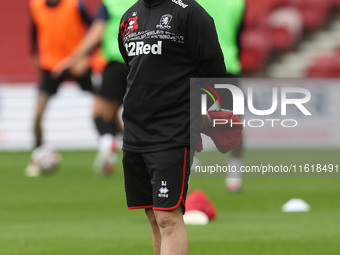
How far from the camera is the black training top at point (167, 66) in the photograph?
4504 millimetres

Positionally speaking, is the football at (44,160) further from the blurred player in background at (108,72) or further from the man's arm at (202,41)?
the man's arm at (202,41)

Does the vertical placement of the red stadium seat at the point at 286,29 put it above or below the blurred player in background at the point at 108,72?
above

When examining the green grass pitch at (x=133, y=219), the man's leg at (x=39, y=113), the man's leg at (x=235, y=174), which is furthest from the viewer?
the man's leg at (x=39, y=113)

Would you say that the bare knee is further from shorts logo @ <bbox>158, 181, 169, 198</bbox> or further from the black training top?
the black training top

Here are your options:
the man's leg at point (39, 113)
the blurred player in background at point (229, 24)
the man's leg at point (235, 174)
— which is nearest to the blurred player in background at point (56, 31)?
the man's leg at point (39, 113)

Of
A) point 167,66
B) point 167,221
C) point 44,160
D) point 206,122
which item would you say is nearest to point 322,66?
point 44,160

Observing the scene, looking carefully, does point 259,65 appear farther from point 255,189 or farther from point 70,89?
point 255,189

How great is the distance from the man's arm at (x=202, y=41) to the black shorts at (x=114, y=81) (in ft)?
20.3

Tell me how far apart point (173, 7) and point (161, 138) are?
2.34 ft

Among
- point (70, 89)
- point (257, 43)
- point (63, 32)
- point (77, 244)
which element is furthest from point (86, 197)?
point (257, 43)

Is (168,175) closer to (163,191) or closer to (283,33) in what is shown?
(163,191)

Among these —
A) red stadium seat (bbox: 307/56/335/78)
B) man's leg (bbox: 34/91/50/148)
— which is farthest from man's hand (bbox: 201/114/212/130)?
red stadium seat (bbox: 307/56/335/78)

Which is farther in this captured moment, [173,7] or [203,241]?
[203,241]

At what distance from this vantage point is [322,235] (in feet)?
22.0
